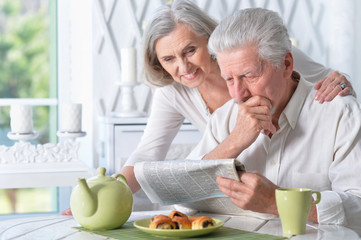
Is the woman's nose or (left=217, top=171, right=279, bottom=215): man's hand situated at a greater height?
the woman's nose

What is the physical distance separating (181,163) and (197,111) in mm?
797

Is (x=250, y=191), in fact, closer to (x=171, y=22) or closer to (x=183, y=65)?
(x=183, y=65)

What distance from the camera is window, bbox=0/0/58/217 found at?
3.13 m

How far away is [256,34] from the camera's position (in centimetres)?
133

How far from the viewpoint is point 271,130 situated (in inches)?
54.9

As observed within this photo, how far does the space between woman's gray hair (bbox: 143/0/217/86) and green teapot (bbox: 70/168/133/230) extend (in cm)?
74

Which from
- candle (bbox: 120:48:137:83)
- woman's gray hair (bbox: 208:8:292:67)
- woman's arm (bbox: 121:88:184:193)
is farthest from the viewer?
candle (bbox: 120:48:137:83)

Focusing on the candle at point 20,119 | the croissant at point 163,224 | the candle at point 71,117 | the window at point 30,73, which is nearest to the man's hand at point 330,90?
the croissant at point 163,224

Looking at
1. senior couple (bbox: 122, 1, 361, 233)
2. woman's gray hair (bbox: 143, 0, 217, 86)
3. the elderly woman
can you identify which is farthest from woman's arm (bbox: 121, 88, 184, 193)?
senior couple (bbox: 122, 1, 361, 233)

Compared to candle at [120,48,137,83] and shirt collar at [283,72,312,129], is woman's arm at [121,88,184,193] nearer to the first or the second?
shirt collar at [283,72,312,129]

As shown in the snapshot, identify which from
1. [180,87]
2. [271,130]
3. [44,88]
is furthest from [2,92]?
[271,130]

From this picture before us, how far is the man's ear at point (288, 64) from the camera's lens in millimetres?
1398

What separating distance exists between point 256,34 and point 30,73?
2104 millimetres

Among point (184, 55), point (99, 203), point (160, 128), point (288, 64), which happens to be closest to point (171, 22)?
point (184, 55)
